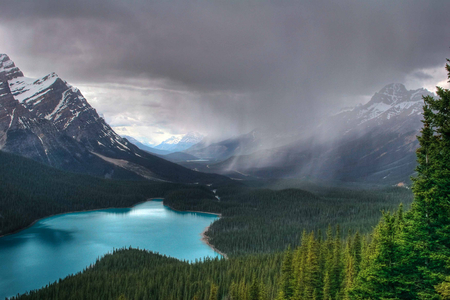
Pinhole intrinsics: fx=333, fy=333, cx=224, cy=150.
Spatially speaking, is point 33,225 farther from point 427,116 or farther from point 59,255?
point 427,116

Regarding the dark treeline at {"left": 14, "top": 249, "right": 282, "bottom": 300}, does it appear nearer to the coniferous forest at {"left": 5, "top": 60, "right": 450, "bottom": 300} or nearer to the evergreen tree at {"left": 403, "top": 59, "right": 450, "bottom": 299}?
the coniferous forest at {"left": 5, "top": 60, "right": 450, "bottom": 300}

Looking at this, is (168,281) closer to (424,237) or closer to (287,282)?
(287,282)

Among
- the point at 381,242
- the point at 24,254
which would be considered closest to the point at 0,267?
the point at 24,254

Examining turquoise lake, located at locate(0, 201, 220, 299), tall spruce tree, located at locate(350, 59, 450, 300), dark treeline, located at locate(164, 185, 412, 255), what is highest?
tall spruce tree, located at locate(350, 59, 450, 300)

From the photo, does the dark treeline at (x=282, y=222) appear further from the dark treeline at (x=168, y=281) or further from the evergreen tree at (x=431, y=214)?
the evergreen tree at (x=431, y=214)

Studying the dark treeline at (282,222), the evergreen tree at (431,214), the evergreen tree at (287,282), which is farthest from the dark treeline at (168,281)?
the evergreen tree at (431,214)

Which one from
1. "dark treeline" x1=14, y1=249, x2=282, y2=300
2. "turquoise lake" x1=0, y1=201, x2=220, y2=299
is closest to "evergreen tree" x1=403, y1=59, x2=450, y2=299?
"dark treeline" x1=14, y1=249, x2=282, y2=300
